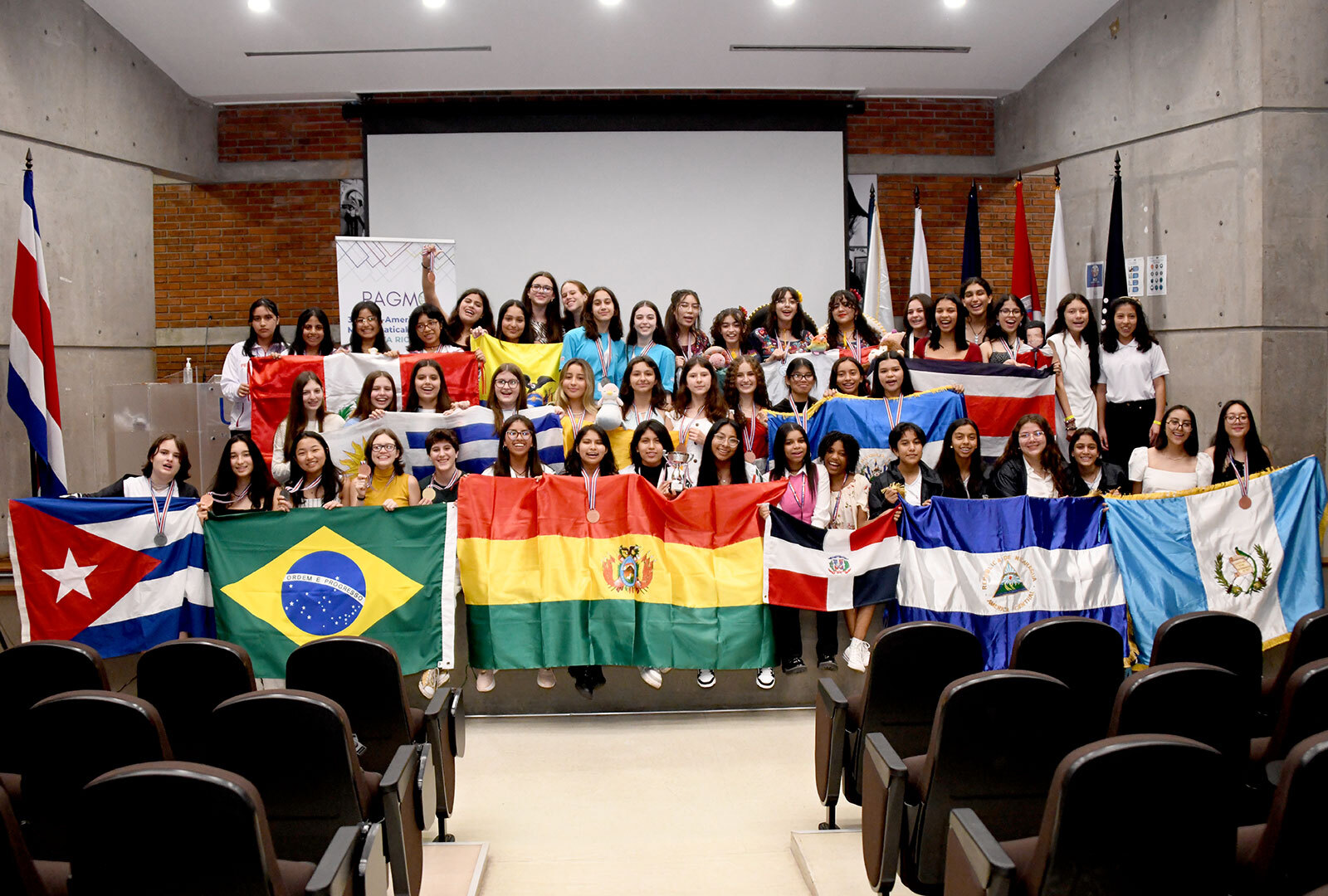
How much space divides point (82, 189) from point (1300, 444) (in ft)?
30.0

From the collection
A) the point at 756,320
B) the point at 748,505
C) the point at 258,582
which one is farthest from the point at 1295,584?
the point at 258,582

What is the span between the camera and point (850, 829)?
406 centimetres

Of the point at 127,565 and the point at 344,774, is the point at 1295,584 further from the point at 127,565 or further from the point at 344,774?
the point at 127,565

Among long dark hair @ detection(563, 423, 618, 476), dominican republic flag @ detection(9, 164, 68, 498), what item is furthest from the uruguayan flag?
dominican republic flag @ detection(9, 164, 68, 498)

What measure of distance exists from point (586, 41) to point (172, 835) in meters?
7.78

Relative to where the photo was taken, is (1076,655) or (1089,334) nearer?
(1076,655)

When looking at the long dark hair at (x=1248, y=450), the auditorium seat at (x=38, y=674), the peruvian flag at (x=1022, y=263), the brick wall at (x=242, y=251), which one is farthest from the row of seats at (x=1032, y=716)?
the brick wall at (x=242, y=251)

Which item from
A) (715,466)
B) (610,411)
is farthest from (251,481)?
(715,466)

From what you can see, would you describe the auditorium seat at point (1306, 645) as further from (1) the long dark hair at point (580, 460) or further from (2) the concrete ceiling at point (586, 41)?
(2) the concrete ceiling at point (586, 41)

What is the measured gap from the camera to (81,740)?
2.71m

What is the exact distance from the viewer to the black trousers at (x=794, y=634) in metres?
5.39

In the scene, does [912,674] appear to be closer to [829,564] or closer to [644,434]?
[829,564]

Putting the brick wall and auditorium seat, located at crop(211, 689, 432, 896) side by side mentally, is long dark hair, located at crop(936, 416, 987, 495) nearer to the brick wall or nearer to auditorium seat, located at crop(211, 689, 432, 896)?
auditorium seat, located at crop(211, 689, 432, 896)

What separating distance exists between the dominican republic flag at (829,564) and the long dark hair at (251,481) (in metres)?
2.67
